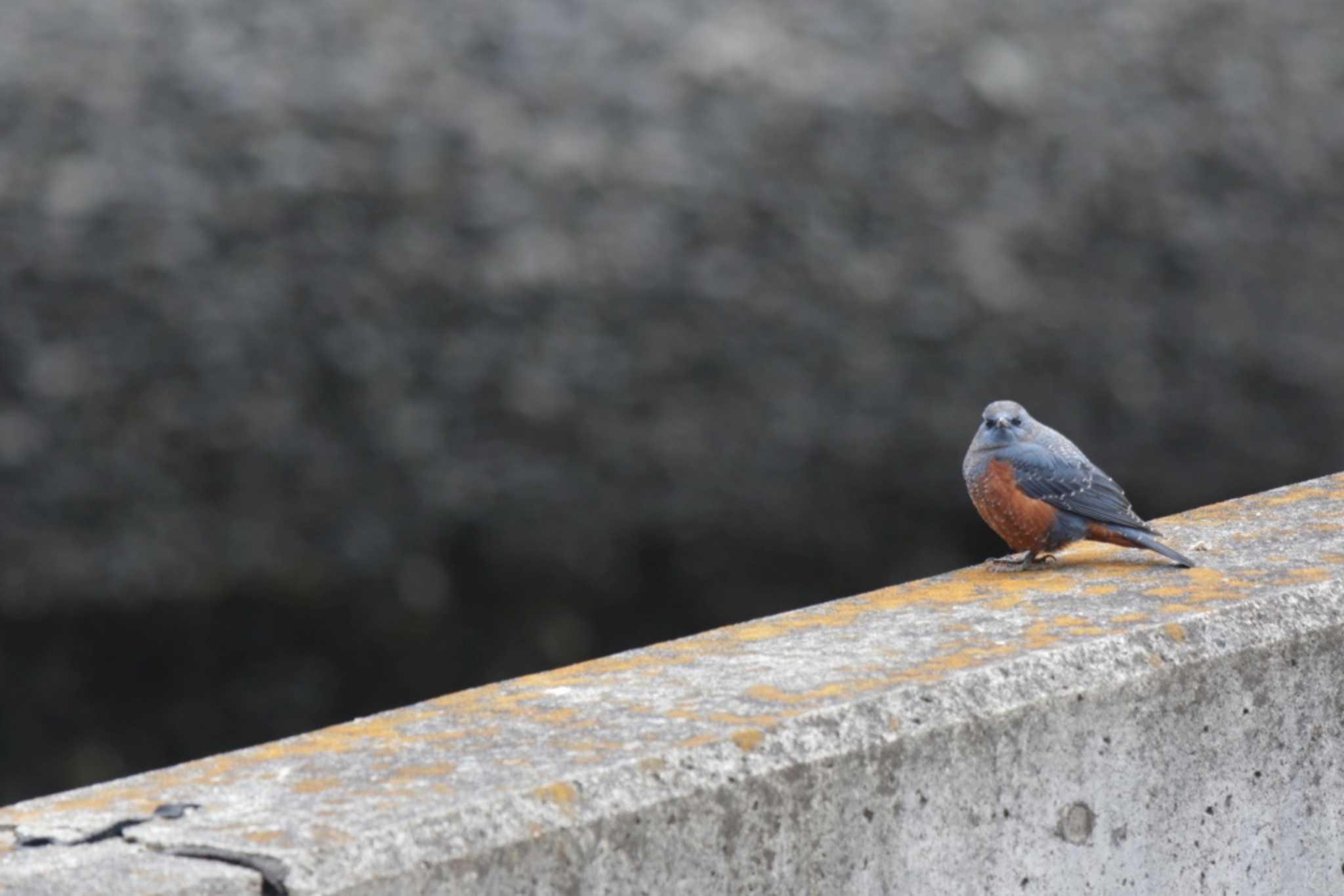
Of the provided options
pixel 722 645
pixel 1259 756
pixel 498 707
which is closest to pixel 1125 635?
pixel 1259 756

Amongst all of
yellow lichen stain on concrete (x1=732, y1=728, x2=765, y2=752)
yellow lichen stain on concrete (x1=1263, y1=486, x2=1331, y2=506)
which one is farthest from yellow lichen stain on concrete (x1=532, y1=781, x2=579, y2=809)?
yellow lichen stain on concrete (x1=1263, y1=486, x2=1331, y2=506)

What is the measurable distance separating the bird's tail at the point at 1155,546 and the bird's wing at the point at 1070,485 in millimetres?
16

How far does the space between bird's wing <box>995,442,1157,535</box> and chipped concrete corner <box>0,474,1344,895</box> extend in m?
0.29

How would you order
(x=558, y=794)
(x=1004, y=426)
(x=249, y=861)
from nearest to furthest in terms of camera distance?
(x=249, y=861)
(x=558, y=794)
(x=1004, y=426)

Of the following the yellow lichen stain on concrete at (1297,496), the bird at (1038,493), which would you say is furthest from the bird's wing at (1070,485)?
the yellow lichen stain on concrete at (1297,496)

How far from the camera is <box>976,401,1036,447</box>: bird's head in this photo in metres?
2.69

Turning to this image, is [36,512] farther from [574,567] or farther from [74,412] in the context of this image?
[574,567]

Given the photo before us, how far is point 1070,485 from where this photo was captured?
2582 millimetres

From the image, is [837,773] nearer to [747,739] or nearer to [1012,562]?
[747,739]

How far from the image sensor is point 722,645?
6.77 ft

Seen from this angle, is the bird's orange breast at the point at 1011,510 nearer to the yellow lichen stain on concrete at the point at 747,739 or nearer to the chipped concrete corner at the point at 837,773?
the chipped concrete corner at the point at 837,773

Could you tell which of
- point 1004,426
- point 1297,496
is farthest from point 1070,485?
point 1297,496

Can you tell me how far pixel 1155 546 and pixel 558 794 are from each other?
1.12m

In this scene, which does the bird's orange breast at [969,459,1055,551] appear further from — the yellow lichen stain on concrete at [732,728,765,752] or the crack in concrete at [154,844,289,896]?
the crack in concrete at [154,844,289,896]
